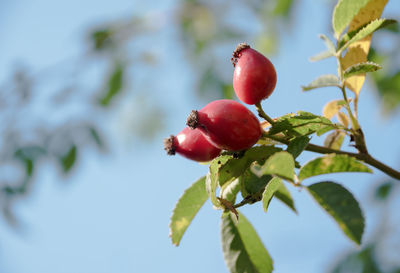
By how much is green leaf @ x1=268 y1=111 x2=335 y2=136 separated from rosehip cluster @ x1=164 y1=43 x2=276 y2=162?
0.06 meters

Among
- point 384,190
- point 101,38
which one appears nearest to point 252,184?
point 384,190

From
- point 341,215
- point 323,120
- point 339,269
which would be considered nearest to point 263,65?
point 323,120

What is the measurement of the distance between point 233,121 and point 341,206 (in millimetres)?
349

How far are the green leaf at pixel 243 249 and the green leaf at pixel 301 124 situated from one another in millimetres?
353

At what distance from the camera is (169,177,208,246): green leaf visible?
1.45 meters

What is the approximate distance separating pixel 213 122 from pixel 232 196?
11.1 inches

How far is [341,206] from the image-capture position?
1004 millimetres

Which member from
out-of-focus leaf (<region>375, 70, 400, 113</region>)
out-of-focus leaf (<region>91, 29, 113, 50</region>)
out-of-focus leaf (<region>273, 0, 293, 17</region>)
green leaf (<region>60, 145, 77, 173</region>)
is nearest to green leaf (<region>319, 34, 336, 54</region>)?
out-of-focus leaf (<region>375, 70, 400, 113</region>)

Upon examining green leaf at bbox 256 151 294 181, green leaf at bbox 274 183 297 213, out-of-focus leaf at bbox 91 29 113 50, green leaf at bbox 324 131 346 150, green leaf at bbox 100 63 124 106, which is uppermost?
out-of-focus leaf at bbox 91 29 113 50

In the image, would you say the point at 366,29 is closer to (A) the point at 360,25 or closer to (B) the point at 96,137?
(A) the point at 360,25

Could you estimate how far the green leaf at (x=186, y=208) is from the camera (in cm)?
145

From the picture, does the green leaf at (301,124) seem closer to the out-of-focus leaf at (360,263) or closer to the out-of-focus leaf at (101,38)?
the out-of-focus leaf at (360,263)

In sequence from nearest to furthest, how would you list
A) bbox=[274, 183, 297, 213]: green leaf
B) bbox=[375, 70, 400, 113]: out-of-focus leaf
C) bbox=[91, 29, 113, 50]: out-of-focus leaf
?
bbox=[274, 183, 297, 213]: green leaf < bbox=[375, 70, 400, 113]: out-of-focus leaf < bbox=[91, 29, 113, 50]: out-of-focus leaf

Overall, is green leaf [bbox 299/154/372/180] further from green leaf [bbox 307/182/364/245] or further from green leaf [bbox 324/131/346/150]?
green leaf [bbox 324/131/346/150]
